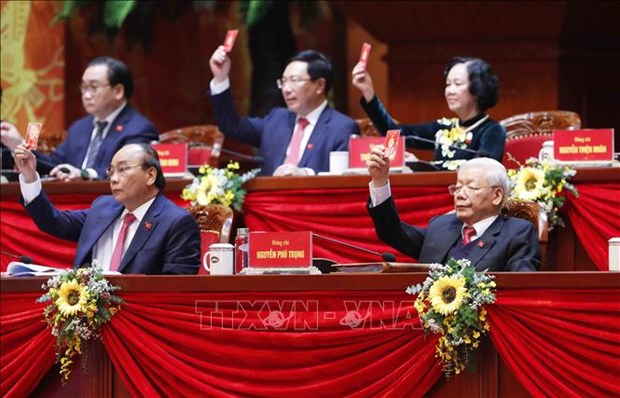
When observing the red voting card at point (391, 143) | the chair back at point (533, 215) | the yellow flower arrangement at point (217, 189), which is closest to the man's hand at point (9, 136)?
the yellow flower arrangement at point (217, 189)

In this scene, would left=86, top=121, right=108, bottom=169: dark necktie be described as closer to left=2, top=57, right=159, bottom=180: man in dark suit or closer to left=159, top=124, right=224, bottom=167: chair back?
left=2, top=57, right=159, bottom=180: man in dark suit

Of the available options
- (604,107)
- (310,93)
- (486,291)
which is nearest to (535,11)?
(604,107)

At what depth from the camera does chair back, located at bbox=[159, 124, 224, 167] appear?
6.95m

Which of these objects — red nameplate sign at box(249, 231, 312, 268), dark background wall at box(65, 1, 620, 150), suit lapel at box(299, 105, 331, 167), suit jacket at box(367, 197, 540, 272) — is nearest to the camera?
red nameplate sign at box(249, 231, 312, 268)

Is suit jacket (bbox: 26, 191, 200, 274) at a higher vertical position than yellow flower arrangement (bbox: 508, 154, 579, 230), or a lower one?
lower

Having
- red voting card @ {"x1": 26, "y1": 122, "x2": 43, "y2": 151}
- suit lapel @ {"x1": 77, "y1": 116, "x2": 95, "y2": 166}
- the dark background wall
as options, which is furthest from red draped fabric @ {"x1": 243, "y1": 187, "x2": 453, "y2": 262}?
the dark background wall

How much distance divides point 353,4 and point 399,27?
33 centimetres

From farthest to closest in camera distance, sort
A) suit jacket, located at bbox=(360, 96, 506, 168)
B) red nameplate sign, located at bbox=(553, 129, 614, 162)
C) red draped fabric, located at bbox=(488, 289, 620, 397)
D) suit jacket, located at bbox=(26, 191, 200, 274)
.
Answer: suit jacket, located at bbox=(360, 96, 506, 168)
red nameplate sign, located at bbox=(553, 129, 614, 162)
suit jacket, located at bbox=(26, 191, 200, 274)
red draped fabric, located at bbox=(488, 289, 620, 397)

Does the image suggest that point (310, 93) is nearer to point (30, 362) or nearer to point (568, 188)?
point (568, 188)

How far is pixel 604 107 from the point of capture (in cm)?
839

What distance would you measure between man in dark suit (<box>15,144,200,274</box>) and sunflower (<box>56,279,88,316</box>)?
742mm

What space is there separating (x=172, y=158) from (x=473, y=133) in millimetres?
1378

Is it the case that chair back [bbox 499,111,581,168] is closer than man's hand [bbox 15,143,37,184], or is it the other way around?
man's hand [bbox 15,143,37,184]

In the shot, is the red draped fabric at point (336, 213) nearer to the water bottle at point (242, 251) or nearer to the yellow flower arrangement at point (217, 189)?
the yellow flower arrangement at point (217, 189)
